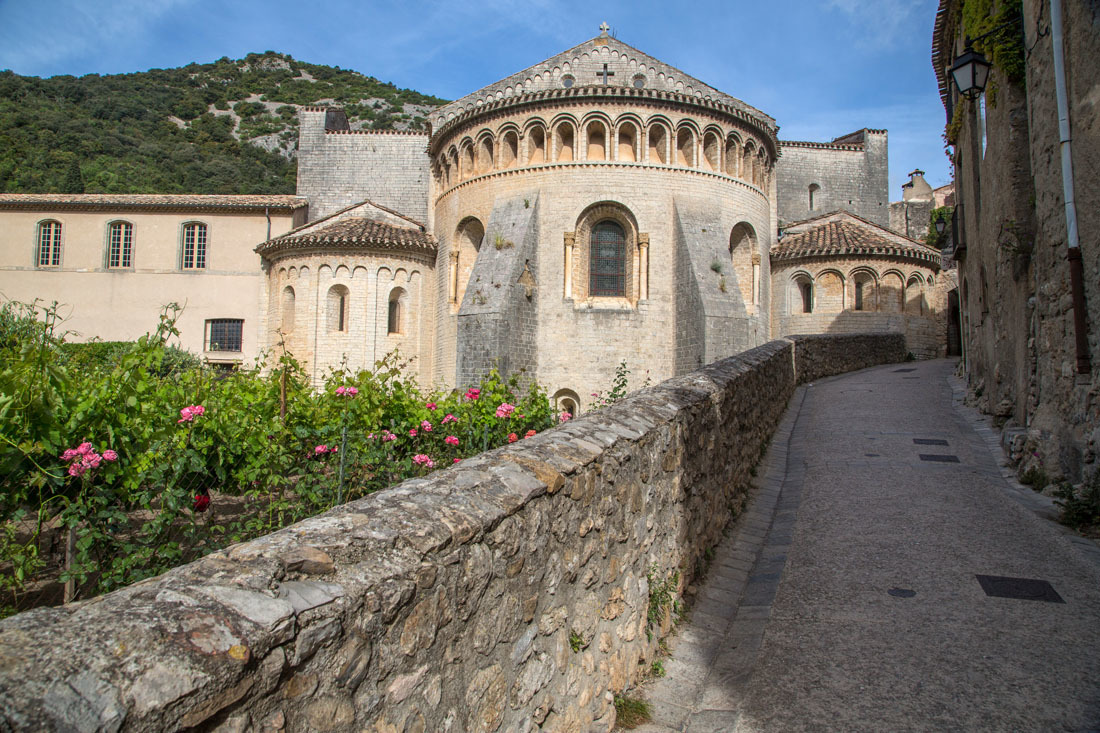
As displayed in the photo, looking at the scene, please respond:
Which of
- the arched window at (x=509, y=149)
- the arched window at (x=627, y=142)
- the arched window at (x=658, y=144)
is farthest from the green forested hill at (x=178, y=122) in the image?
the arched window at (x=658, y=144)

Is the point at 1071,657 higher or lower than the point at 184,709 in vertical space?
lower

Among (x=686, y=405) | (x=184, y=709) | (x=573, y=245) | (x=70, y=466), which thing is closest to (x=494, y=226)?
(x=573, y=245)

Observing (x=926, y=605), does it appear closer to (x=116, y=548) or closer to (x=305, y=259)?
(x=116, y=548)

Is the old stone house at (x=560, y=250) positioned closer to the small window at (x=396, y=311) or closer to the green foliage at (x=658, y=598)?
the small window at (x=396, y=311)

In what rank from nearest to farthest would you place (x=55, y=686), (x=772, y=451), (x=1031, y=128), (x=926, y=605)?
1. (x=55, y=686)
2. (x=926, y=605)
3. (x=1031, y=128)
4. (x=772, y=451)

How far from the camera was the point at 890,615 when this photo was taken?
474cm

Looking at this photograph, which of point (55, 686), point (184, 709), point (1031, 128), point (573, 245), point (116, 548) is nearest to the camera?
point (55, 686)

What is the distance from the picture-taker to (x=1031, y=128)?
877 centimetres

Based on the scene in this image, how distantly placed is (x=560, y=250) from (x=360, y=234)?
6.42m

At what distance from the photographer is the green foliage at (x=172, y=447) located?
3850mm

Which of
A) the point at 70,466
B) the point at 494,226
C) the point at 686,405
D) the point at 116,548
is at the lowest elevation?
the point at 116,548

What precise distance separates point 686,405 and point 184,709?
410cm

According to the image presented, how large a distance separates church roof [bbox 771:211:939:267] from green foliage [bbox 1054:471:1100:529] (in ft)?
56.6

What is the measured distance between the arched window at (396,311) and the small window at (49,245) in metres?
12.8
